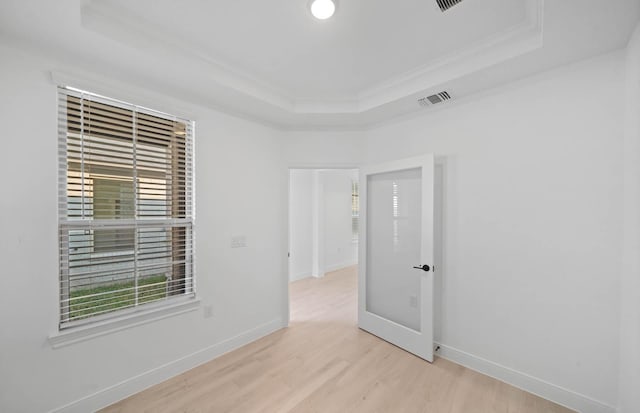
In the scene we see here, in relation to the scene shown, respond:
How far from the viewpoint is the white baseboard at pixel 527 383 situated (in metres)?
1.90

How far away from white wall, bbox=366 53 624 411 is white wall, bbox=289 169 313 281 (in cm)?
343

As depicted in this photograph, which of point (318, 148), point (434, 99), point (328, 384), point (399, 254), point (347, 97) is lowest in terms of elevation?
point (328, 384)

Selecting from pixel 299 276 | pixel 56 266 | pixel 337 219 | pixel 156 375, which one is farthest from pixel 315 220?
pixel 56 266

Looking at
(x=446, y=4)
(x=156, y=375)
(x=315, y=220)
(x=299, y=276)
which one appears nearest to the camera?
(x=446, y=4)

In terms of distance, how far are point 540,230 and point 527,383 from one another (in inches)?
50.4

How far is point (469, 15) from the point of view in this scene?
171cm

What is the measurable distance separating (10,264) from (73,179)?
65 centimetres

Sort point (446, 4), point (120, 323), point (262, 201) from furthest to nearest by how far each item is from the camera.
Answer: point (262, 201) < point (120, 323) < point (446, 4)

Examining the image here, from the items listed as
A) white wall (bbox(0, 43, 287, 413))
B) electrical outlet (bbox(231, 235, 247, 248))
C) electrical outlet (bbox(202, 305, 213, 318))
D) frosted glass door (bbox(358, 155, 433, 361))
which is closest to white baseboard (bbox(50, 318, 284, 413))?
white wall (bbox(0, 43, 287, 413))

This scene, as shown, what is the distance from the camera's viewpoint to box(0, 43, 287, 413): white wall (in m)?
1.69

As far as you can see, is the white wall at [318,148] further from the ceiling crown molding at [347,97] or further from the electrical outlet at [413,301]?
the electrical outlet at [413,301]

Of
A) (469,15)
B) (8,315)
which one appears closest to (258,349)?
(8,315)

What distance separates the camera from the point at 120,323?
210 cm

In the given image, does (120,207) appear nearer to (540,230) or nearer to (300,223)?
(540,230)
